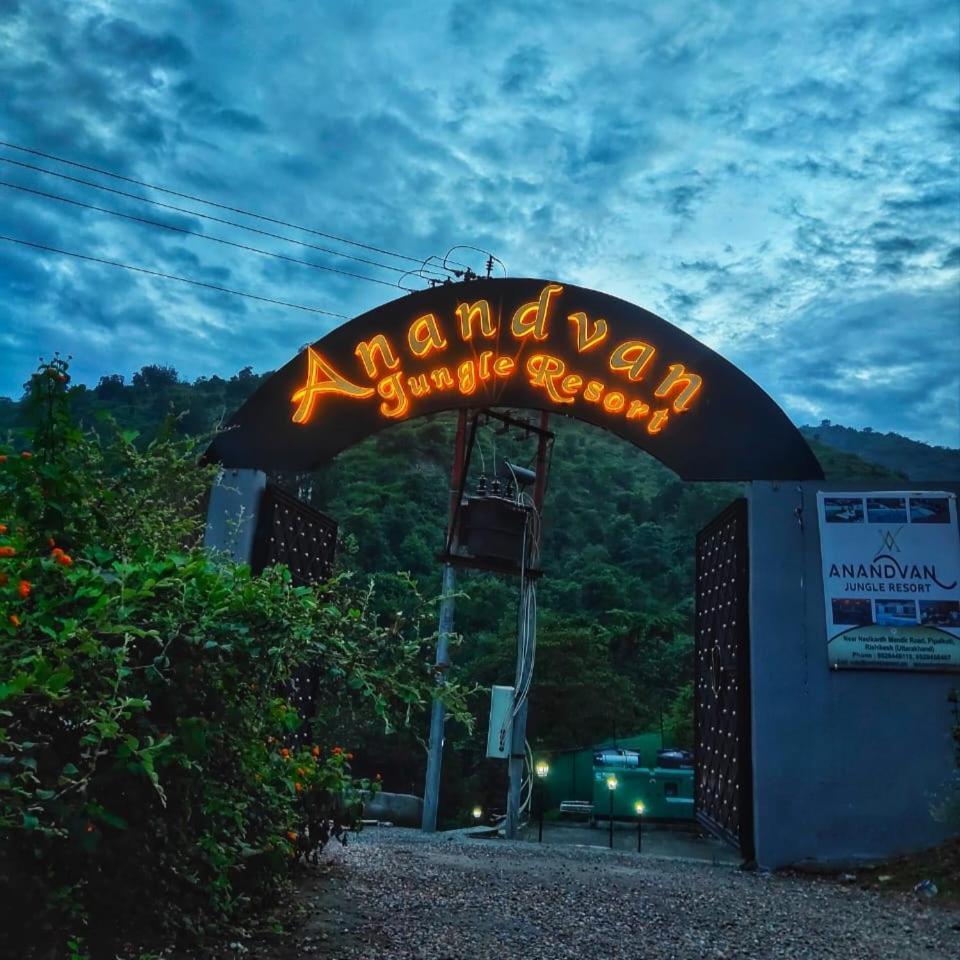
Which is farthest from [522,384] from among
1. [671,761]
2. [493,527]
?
[671,761]

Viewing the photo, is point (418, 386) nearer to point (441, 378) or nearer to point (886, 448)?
point (441, 378)

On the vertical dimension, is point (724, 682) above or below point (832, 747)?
above

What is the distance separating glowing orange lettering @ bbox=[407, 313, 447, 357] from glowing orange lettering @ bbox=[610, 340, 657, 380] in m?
1.99

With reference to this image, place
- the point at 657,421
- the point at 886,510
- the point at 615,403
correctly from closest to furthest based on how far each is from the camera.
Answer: the point at 886,510 < the point at 657,421 < the point at 615,403

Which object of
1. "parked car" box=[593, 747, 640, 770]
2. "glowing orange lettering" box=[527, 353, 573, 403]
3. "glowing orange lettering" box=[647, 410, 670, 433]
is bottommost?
"parked car" box=[593, 747, 640, 770]

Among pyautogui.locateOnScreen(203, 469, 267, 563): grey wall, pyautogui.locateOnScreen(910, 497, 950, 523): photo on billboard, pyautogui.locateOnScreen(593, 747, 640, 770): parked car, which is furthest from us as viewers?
pyautogui.locateOnScreen(593, 747, 640, 770): parked car

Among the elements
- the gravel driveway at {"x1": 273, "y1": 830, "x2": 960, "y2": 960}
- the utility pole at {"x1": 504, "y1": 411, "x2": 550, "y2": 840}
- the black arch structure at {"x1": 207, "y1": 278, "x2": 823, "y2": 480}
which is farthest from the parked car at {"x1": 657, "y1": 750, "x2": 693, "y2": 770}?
the gravel driveway at {"x1": 273, "y1": 830, "x2": 960, "y2": 960}

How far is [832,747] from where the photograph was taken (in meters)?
7.85

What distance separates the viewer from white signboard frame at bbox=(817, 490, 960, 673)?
311 inches

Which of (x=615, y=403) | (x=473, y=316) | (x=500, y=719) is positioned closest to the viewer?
(x=615, y=403)

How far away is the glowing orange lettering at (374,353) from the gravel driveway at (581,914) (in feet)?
16.6

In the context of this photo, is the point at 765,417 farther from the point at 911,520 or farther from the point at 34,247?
the point at 34,247

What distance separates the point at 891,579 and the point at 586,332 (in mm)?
4137

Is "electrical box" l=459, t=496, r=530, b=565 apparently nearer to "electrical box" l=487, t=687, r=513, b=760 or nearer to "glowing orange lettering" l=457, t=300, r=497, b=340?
"electrical box" l=487, t=687, r=513, b=760
